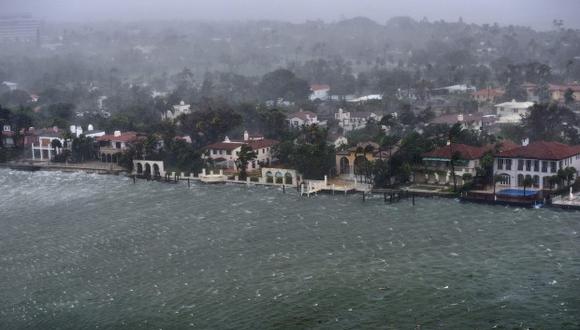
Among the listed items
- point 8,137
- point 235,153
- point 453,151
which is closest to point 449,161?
point 453,151

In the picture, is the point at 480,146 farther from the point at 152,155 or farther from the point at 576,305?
the point at 576,305

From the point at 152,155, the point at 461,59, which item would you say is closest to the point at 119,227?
the point at 152,155

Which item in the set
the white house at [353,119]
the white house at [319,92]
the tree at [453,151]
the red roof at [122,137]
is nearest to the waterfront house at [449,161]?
the tree at [453,151]

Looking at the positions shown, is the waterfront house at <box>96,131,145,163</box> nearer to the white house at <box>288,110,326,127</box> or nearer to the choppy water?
the white house at <box>288,110,326,127</box>

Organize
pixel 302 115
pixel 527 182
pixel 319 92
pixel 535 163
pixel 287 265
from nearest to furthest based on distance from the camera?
1. pixel 287 265
2. pixel 527 182
3. pixel 535 163
4. pixel 302 115
5. pixel 319 92

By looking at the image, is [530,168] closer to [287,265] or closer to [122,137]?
[287,265]

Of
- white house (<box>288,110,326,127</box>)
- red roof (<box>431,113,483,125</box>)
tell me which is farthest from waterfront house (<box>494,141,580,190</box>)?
white house (<box>288,110,326,127</box>)
